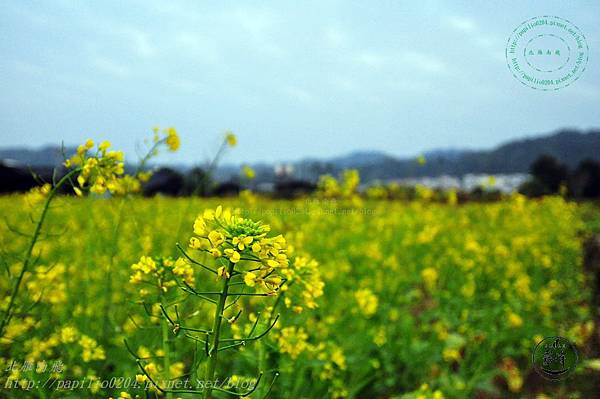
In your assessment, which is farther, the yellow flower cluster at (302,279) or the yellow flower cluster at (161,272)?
the yellow flower cluster at (302,279)

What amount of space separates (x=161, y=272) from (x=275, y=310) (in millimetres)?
634

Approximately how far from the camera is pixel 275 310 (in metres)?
1.96

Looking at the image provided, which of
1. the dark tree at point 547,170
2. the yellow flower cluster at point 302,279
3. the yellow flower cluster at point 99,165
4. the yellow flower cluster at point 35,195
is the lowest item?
the yellow flower cluster at point 302,279

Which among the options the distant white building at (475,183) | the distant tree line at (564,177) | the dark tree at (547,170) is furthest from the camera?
the dark tree at (547,170)

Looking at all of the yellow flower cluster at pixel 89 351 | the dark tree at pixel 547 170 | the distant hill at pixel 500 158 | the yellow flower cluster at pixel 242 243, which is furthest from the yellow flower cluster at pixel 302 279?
the distant hill at pixel 500 158

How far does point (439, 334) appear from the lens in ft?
11.7

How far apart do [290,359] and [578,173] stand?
2205 cm

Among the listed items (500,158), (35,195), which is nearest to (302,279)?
(35,195)

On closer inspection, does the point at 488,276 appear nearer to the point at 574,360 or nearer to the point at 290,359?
the point at 574,360

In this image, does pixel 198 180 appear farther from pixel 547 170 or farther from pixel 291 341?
pixel 547 170

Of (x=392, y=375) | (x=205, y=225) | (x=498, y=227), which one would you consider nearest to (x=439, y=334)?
(x=392, y=375)

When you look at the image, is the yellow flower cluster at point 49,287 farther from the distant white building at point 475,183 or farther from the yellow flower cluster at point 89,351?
the distant white building at point 475,183

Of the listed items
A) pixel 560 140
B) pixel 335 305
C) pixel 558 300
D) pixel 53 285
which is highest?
pixel 560 140

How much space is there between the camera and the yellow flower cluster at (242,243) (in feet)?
3.43
